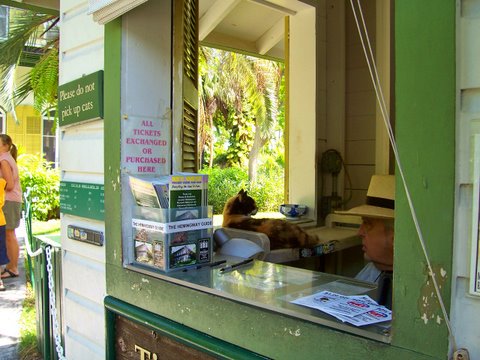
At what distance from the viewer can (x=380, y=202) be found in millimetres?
2621

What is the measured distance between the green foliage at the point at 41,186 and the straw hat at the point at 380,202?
426 inches

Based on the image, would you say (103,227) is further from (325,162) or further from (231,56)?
(231,56)

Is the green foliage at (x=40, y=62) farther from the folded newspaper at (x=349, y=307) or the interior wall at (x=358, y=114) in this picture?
the folded newspaper at (x=349, y=307)

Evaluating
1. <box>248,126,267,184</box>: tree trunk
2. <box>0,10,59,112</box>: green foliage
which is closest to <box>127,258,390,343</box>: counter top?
<box>0,10,59,112</box>: green foliage

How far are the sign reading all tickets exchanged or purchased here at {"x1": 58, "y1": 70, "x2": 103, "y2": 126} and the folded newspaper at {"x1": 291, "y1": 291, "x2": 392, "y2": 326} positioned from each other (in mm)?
1654

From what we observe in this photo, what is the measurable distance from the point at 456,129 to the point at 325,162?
11.2 feet

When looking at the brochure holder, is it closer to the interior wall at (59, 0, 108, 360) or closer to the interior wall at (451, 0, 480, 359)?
the interior wall at (59, 0, 108, 360)

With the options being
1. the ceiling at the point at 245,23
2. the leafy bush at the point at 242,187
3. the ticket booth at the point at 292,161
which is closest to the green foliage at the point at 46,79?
the ceiling at the point at 245,23

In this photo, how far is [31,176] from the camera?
39.8 feet

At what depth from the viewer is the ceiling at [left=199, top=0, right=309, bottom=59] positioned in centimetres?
471

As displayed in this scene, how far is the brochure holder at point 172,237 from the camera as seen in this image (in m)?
2.28

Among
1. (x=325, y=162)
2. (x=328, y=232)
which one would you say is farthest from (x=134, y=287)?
(x=325, y=162)

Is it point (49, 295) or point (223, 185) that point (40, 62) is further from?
point (223, 185)

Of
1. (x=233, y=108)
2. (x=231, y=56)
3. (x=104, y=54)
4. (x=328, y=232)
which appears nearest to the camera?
(x=104, y=54)
